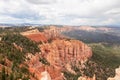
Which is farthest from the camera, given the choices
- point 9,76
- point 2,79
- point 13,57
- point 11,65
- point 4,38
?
point 4,38

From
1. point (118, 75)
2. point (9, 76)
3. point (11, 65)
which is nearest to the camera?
point (118, 75)

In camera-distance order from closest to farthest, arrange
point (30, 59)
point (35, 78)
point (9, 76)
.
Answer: point (9, 76)
point (35, 78)
point (30, 59)

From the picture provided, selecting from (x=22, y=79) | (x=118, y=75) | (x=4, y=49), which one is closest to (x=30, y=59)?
(x=4, y=49)

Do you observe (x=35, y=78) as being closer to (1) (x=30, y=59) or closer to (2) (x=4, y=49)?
(2) (x=4, y=49)

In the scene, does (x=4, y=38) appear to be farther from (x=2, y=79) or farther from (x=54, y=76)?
(x=2, y=79)

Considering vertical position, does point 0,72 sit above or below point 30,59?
above

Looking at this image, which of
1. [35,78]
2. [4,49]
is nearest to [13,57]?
Answer: [4,49]

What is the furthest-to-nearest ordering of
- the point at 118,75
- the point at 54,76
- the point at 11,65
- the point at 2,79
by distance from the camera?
the point at 54,76 < the point at 11,65 < the point at 2,79 < the point at 118,75

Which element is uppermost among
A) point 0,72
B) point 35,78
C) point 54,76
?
point 0,72

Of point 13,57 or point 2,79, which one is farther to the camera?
point 13,57
